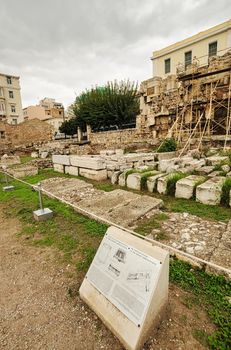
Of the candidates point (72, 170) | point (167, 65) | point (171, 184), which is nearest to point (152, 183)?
point (171, 184)

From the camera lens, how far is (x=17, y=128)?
81.4 ft

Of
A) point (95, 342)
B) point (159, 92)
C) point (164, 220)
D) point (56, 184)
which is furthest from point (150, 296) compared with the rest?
point (159, 92)

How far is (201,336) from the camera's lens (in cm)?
153

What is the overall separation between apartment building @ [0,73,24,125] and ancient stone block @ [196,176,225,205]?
135 ft

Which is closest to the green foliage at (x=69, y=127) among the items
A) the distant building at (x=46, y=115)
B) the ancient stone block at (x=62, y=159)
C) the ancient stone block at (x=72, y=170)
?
the distant building at (x=46, y=115)

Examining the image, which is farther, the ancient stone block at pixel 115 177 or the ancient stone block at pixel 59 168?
the ancient stone block at pixel 59 168

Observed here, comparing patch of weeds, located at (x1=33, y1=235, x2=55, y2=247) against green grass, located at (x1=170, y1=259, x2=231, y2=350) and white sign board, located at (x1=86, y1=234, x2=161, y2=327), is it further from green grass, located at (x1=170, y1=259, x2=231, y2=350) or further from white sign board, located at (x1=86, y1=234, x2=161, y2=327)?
green grass, located at (x1=170, y1=259, x2=231, y2=350)

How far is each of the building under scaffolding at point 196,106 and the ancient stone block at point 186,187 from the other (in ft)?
21.3

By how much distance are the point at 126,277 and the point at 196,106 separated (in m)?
13.5

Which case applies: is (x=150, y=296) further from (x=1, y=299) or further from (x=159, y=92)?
(x=159, y=92)

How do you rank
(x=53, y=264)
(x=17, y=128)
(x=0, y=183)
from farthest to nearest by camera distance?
(x=17, y=128), (x=0, y=183), (x=53, y=264)

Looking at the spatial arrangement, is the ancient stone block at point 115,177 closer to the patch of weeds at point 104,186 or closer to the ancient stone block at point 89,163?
the patch of weeds at point 104,186

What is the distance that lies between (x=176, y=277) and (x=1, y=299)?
1878mm

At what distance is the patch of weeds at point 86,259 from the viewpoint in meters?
2.40
